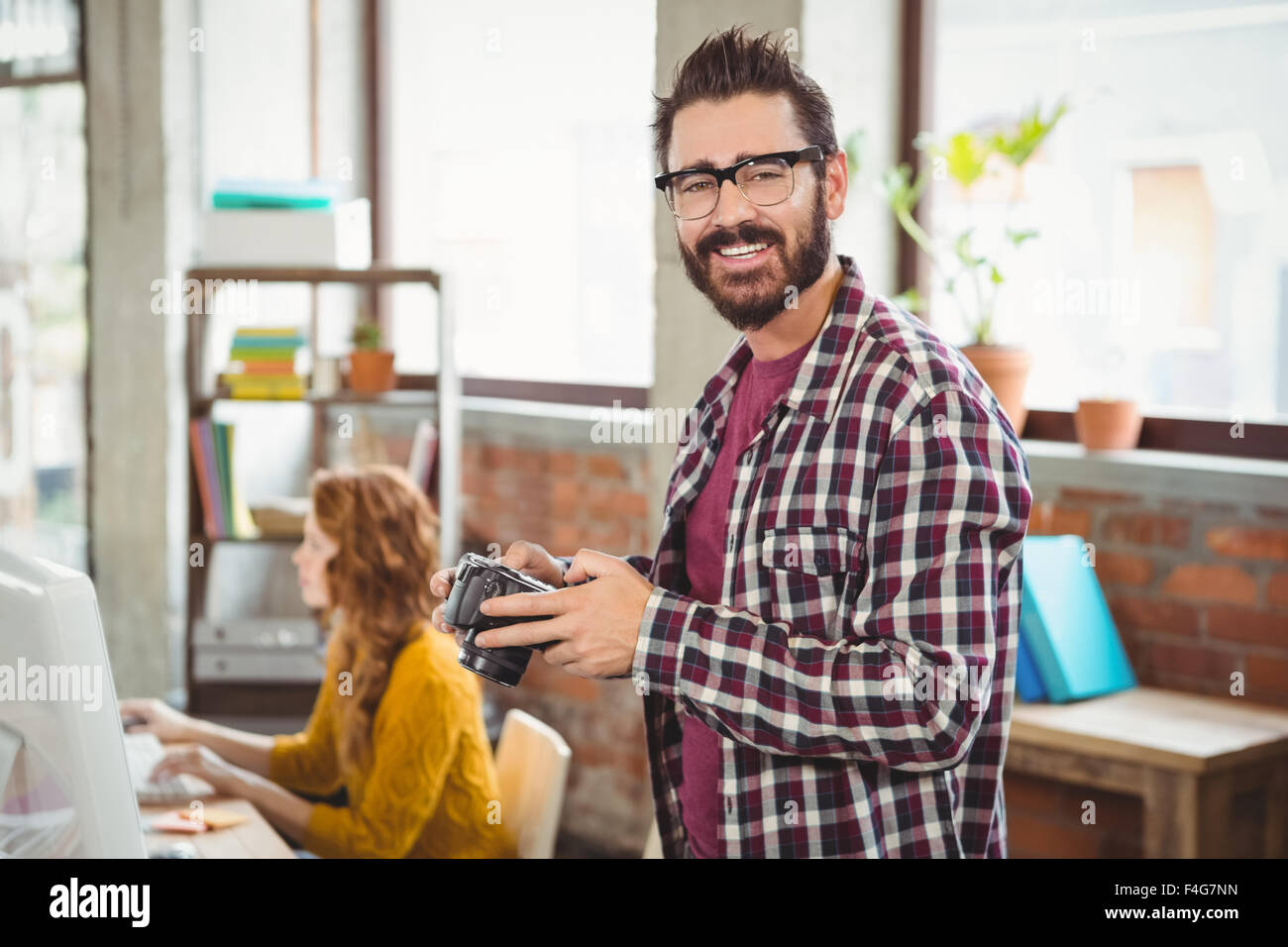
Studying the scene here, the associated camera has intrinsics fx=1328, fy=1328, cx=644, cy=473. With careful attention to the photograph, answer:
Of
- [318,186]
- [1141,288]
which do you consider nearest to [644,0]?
[318,186]

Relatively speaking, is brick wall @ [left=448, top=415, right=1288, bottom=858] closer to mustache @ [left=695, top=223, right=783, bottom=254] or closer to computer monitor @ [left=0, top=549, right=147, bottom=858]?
mustache @ [left=695, top=223, right=783, bottom=254]

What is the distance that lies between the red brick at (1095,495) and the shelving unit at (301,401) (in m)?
1.53

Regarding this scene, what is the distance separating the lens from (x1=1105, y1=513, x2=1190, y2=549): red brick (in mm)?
2449

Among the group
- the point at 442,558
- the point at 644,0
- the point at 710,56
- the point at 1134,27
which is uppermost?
the point at 644,0

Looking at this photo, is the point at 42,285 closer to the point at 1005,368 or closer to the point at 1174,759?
the point at 1005,368

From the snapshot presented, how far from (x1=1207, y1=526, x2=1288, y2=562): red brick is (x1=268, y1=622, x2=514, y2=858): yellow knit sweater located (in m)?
1.35

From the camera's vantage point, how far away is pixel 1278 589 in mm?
2332

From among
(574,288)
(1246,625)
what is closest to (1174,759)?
(1246,625)

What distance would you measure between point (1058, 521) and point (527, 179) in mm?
1863

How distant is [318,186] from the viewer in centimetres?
337

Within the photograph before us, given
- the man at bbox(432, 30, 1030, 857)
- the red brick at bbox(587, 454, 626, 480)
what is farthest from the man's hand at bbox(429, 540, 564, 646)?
the red brick at bbox(587, 454, 626, 480)
